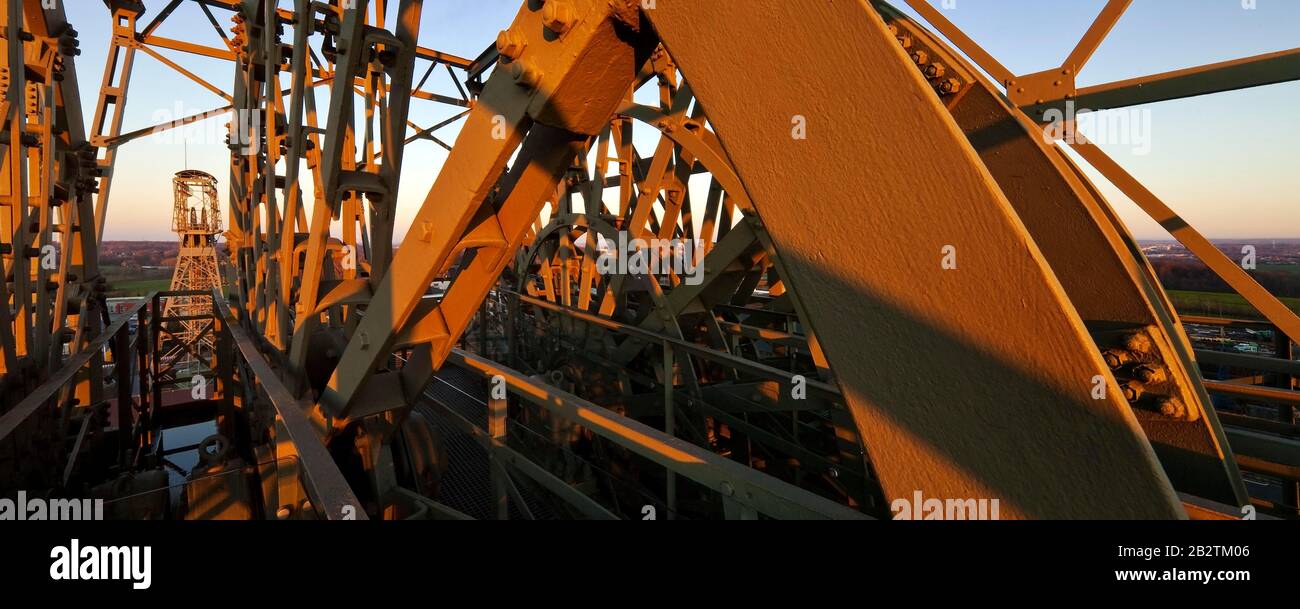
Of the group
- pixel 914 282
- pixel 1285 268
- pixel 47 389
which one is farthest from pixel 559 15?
pixel 1285 268

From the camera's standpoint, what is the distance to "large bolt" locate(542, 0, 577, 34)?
1698 mm

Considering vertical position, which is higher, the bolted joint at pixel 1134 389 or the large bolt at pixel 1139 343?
the large bolt at pixel 1139 343

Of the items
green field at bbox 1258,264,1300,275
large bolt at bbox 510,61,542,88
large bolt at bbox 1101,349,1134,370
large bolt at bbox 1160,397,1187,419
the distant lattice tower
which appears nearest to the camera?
large bolt at bbox 510,61,542,88

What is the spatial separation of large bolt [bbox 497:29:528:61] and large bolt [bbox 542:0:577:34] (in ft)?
0.70

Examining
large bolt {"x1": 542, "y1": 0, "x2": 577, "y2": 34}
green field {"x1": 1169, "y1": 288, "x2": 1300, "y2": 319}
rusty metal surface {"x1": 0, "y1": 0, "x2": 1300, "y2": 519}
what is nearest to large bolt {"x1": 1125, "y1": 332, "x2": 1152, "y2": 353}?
rusty metal surface {"x1": 0, "y1": 0, "x2": 1300, "y2": 519}

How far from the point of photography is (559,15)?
1.71 m

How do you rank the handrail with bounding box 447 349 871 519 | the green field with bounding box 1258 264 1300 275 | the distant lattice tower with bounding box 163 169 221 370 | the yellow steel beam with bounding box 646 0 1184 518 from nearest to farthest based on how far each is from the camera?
the yellow steel beam with bounding box 646 0 1184 518, the handrail with bounding box 447 349 871 519, the green field with bounding box 1258 264 1300 275, the distant lattice tower with bounding box 163 169 221 370

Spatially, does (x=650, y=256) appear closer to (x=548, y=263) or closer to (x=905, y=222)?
(x=548, y=263)

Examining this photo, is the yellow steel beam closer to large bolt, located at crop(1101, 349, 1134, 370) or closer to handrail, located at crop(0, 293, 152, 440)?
large bolt, located at crop(1101, 349, 1134, 370)

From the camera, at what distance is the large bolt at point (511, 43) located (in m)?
1.92

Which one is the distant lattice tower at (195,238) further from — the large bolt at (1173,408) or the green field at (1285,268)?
the green field at (1285,268)

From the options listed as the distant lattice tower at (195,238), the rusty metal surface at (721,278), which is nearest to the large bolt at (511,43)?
the rusty metal surface at (721,278)

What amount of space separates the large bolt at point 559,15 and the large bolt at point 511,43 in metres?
0.21
